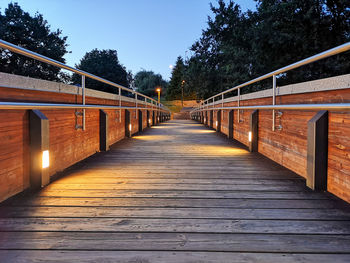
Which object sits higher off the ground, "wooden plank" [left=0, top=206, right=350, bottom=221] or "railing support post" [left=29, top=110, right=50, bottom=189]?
"railing support post" [left=29, top=110, right=50, bottom=189]

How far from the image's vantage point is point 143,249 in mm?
1565

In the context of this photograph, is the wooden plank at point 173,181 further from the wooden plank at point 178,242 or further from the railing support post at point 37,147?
the wooden plank at point 178,242

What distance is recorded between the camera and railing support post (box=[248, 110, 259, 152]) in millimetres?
4859

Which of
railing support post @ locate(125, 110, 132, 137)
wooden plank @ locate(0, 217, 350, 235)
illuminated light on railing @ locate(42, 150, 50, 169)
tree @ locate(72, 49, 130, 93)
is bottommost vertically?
wooden plank @ locate(0, 217, 350, 235)

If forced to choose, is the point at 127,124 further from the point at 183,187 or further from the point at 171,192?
the point at 171,192

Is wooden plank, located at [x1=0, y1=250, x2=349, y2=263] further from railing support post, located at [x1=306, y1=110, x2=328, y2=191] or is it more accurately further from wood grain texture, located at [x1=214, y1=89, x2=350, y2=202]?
railing support post, located at [x1=306, y1=110, x2=328, y2=191]

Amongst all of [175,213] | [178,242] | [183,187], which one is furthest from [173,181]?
[178,242]

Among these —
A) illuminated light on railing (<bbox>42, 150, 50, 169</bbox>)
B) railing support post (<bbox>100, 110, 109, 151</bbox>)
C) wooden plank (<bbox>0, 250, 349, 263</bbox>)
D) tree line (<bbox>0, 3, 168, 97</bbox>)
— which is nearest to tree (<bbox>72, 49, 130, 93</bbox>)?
tree line (<bbox>0, 3, 168, 97</bbox>)

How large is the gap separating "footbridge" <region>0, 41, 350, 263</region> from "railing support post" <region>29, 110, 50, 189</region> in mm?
10

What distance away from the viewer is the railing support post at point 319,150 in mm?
2502

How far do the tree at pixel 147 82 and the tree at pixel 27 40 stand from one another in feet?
140

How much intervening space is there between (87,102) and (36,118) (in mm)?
1716

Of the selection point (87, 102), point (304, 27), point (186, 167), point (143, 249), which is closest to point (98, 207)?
point (143, 249)

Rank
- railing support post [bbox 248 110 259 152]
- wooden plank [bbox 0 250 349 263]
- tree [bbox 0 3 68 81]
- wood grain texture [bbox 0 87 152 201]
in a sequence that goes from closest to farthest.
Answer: wooden plank [bbox 0 250 349 263] → wood grain texture [bbox 0 87 152 201] → railing support post [bbox 248 110 259 152] → tree [bbox 0 3 68 81]
